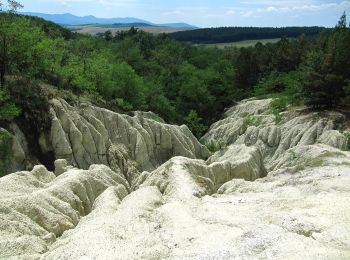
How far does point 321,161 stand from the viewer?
32.5 meters

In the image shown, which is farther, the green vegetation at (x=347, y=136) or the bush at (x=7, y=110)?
the green vegetation at (x=347, y=136)

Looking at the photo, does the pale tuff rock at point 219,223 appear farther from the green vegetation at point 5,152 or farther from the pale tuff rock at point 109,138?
the pale tuff rock at point 109,138

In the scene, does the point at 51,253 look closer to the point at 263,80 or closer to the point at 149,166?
the point at 149,166

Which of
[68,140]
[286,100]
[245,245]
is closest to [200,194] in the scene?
[245,245]

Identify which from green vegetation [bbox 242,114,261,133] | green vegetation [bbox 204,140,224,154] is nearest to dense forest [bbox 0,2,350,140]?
green vegetation [bbox 242,114,261,133]

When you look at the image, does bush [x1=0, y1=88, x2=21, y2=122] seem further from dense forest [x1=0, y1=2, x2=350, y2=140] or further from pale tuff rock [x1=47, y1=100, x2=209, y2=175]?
pale tuff rock [x1=47, y1=100, x2=209, y2=175]

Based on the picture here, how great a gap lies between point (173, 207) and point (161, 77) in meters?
72.8

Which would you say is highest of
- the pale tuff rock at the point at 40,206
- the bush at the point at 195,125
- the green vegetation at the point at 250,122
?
the pale tuff rock at the point at 40,206

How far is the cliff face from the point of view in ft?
53.6

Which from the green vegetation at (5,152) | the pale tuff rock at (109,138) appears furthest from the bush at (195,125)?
the green vegetation at (5,152)

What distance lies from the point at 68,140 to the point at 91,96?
13523 millimetres

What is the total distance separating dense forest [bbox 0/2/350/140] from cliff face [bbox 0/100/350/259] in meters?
5.24

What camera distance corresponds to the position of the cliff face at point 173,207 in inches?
643

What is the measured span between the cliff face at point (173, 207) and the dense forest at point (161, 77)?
17.2 ft
